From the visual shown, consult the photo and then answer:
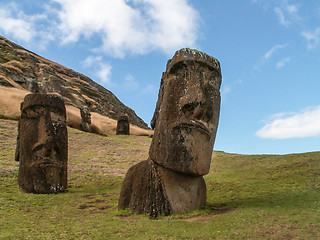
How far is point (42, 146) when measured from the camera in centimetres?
1284

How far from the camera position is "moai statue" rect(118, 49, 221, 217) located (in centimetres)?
781

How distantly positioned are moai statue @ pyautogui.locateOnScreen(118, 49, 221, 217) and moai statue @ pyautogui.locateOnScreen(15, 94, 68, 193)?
5339 mm

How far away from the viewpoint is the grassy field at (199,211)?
6102mm

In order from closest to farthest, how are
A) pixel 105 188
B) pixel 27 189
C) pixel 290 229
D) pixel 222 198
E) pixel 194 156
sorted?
pixel 290 229 → pixel 194 156 → pixel 222 198 → pixel 27 189 → pixel 105 188

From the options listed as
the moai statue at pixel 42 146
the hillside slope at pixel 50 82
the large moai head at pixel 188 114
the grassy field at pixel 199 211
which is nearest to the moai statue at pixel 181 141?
the large moai head at pixel 188 114

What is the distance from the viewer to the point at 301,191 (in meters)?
8.99

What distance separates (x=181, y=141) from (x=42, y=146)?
24.1 ft

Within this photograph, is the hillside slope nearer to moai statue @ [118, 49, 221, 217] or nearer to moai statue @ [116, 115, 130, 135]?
moai statue @ [116, 115, 130, 135]

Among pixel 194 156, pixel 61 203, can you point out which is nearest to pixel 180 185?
pixel 194 156

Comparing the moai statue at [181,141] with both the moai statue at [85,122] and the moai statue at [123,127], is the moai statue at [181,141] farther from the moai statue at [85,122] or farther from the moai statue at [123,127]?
the moai statue at [123,127]

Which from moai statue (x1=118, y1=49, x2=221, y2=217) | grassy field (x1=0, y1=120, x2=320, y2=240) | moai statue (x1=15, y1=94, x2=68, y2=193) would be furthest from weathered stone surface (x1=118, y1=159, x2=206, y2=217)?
moai statue (x1=15, y1=94, x2=68, y2=193)

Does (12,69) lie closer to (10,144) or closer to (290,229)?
(10,144)

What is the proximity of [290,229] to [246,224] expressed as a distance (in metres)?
0.86

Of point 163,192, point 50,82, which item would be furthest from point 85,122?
point 163,192
